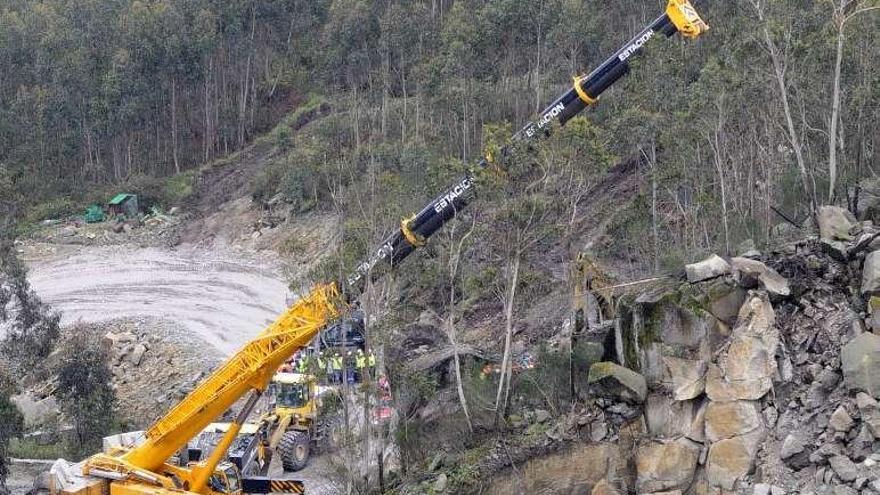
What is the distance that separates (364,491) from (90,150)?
4345 cm

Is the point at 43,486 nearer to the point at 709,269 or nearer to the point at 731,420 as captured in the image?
the point at 731,420

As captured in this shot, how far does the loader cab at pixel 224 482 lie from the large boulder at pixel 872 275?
1115cm

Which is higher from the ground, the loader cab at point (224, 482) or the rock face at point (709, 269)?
the rock face at point (709, 269)

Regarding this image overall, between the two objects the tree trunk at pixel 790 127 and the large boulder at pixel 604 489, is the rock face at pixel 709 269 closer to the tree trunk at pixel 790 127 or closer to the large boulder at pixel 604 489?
the large boulder at pixel 604 489

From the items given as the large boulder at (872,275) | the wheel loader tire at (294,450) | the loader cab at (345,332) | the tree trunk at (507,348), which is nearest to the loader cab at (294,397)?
the wheel loader tire at (294,450)

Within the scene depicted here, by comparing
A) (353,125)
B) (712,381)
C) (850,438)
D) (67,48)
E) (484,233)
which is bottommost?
(850,438)

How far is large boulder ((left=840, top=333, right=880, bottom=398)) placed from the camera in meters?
15.5

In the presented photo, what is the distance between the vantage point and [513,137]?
20531 millimetres

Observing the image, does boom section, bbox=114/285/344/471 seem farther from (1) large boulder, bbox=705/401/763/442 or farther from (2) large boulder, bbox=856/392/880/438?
(2) large boulder, bbox=856/392/880/438

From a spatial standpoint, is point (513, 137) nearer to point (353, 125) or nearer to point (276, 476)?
point (276, 476)

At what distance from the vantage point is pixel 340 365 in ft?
67.4

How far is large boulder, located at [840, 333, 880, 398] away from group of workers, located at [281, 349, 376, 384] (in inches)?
309

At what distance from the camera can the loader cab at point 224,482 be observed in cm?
1906

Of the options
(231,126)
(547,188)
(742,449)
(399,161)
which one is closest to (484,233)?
(547,188)
